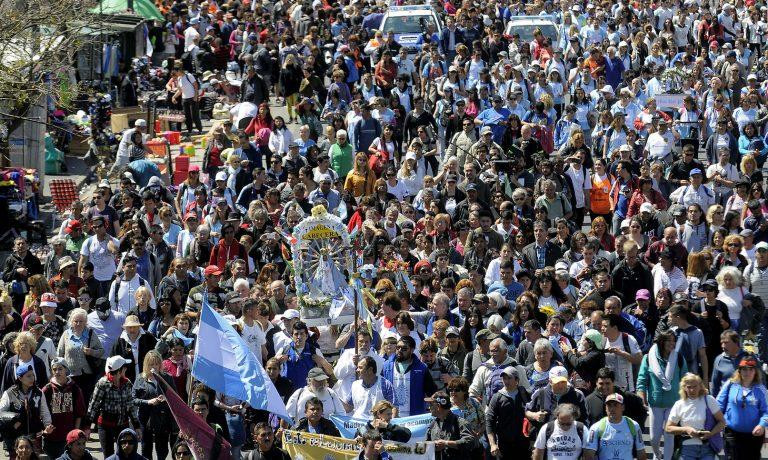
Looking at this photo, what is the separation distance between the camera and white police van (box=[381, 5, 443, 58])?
34719 millimetres

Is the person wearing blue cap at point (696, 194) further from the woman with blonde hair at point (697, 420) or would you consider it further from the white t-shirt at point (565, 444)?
the white t-shirt at point (565, 444)

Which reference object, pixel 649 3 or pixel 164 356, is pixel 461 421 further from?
pixel 649 3

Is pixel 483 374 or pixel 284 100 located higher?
pixel 483 374

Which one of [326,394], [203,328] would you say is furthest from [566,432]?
[203,328]

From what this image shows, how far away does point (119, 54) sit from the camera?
116ft

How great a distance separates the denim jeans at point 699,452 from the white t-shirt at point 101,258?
8.33 meters

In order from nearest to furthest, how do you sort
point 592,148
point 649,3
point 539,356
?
1. point 539,356
2. point 592,148
3. point 649,3

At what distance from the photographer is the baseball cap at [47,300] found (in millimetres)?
18109

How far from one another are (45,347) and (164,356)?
1430 millimetres

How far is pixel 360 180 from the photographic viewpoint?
23.3m

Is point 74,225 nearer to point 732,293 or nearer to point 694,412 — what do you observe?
point 732,293

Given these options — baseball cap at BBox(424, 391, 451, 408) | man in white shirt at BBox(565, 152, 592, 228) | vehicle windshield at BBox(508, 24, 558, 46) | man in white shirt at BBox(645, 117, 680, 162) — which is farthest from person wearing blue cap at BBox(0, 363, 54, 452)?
vehicle windshield at BBox(508, 24, 558, 46)

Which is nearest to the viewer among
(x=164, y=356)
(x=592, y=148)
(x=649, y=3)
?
(x=164, y=356)

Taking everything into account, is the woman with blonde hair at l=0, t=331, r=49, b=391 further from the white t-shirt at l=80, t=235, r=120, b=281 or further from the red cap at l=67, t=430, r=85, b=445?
the white t-shirt at l=80, t=235, r=120, b=281
